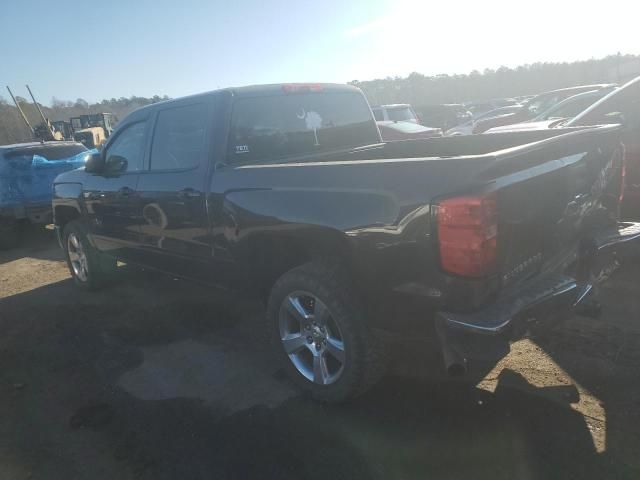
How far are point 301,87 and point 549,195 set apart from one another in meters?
2.27

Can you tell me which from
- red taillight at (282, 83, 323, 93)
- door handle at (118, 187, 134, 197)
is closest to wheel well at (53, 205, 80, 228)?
door handle at (118, 187, 134, 197)

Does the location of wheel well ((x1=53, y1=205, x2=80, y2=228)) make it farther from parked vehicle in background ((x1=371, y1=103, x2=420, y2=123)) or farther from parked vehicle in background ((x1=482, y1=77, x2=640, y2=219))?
parked vehicle in background ((x1=371, y1=103, x2=420, y2=123))

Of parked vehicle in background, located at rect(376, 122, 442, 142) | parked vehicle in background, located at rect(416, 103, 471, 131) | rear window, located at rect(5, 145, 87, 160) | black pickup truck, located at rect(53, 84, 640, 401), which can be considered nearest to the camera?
black pickup truck, located at rect(53, 84, 640, 401)

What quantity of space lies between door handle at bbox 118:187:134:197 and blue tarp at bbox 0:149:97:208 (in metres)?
4.20

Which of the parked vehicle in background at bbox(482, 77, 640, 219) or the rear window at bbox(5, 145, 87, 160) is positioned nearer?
the parked vehicle in background at bbox(482, 77, 640, 219)

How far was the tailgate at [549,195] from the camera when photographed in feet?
7.46

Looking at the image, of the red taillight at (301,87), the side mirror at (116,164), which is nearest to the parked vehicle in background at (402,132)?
the red taillight at (301,87)

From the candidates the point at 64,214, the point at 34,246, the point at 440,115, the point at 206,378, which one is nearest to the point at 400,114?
the point at 440,115

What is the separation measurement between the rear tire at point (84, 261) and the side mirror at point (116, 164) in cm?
121

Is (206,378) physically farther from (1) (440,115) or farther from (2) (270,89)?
(1) (440,115)

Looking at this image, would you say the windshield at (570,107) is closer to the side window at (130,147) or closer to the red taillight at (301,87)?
the red taillight at (301,87)

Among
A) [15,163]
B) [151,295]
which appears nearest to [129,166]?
[151,295]

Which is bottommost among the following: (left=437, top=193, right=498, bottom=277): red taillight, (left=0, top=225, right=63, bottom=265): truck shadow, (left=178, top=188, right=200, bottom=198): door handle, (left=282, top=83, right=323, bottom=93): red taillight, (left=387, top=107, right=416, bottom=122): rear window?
(left=0, top=225, right=63, bottom=265): truck shadow

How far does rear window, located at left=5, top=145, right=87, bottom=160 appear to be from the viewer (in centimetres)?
852
